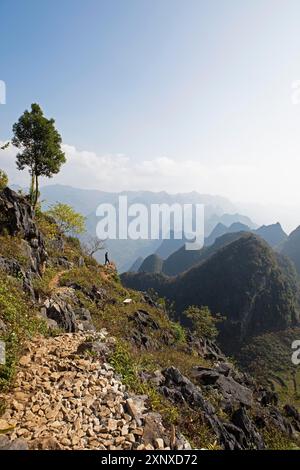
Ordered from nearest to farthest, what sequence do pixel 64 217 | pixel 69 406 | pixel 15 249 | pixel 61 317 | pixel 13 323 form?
1. pixel 69 406
2. pixel 13 323
3. pixel 61 317
4. pixel 15 249
5. pixel 64 217

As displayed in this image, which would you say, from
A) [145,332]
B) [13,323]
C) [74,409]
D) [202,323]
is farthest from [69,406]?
[202,323]

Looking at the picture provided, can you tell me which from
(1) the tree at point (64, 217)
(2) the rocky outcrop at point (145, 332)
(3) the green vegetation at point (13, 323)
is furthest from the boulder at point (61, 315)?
(1) the tree at point (64, 217)

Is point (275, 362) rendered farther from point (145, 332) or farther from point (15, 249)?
point (15, 249)

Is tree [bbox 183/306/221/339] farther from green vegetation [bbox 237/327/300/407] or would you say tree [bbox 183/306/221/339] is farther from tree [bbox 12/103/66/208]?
tree [bbox 12/103/66/208]

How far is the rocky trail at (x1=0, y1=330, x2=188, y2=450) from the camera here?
8203 millimetres

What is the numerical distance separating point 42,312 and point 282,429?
17399 millimetres

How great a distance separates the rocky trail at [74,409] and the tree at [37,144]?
30.8 m

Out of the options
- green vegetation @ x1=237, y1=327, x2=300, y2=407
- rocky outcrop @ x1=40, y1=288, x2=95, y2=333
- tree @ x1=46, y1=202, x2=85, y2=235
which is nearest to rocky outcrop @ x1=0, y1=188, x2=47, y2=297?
rocky outcrop @ x1=40, y1=288, x2=95, y2=333

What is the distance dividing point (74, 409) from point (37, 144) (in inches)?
1373

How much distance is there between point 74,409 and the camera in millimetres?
9352

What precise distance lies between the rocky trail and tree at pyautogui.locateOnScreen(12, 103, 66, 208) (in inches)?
1212

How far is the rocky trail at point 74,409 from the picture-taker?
26.9ft
